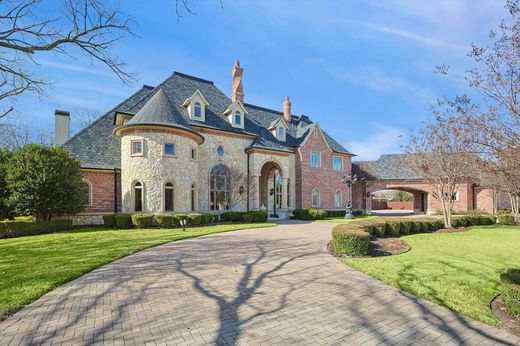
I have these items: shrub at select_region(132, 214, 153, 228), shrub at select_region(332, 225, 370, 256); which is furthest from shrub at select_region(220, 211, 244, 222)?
shrub at select_region(332, 225, 370, 256)

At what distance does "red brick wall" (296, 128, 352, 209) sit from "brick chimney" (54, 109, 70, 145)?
20.7 meters

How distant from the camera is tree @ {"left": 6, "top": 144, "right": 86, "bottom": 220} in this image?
49.6 ft

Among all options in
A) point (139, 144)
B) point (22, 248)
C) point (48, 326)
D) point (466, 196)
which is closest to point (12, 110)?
point (22, 248)

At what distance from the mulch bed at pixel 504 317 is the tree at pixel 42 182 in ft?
62.1

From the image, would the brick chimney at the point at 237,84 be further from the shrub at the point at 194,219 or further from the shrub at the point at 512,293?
the shrub at the point at 512,293

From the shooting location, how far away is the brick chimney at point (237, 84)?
2758cm

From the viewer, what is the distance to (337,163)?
33531 millimetres

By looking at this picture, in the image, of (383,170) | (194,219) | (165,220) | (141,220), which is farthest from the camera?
(383,170)

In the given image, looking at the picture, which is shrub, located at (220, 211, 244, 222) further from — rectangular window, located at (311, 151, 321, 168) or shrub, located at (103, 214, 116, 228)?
rectangular window, located at (311, 151, 321, 168)

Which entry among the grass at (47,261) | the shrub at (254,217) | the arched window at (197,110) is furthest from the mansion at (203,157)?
the grass at (47,261)

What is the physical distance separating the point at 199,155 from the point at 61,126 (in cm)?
1143

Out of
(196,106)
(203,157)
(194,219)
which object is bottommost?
(194,219)

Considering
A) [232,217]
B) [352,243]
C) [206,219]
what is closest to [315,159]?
[232,217]

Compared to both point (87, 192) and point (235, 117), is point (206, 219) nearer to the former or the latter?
point (87, 192)
